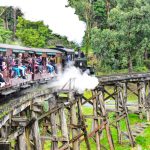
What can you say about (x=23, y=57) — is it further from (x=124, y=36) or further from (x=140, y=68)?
(x=140, y=68)

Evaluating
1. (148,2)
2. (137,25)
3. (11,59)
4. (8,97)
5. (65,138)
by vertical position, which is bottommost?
(65,138)

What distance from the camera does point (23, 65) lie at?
1655 cm

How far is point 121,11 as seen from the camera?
39281 millimetres

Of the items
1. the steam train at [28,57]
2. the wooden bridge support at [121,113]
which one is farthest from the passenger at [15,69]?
the wooden bridge support at [121,113]

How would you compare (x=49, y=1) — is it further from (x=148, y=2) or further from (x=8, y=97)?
(x=148, y=2)

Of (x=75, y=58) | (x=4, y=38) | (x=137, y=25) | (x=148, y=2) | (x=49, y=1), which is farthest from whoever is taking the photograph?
(x=148, y=2)

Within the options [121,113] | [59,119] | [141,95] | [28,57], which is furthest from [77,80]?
[141,95]

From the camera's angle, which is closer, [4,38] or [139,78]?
[139,78]

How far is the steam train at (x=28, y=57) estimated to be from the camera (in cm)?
1422

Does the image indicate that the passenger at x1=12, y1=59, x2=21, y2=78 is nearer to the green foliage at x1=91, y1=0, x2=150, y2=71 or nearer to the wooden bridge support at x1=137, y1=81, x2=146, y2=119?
the wooden bridge support at x1=137, y1=81, x2=146, y2=119

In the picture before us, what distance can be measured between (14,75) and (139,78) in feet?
49.1

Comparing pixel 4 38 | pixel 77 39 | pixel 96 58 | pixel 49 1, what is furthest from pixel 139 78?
pixel 96 58

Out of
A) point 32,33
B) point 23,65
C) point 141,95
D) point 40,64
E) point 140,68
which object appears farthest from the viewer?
point 140,68

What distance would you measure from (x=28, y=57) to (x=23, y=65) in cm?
84
